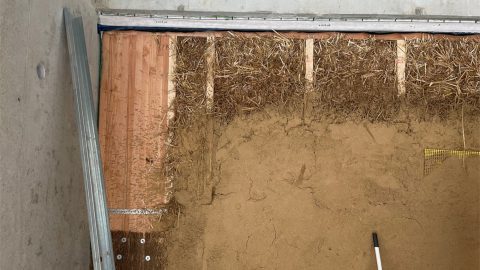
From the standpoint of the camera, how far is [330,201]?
3.06 metres

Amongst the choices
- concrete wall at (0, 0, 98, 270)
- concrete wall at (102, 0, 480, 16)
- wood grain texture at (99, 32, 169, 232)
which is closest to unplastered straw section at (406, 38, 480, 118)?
concrete wall at (102, 0, 480, 16)

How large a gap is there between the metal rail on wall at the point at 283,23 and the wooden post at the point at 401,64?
4.3 inches

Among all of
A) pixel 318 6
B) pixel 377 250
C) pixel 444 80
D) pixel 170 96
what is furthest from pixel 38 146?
pixel 444 80

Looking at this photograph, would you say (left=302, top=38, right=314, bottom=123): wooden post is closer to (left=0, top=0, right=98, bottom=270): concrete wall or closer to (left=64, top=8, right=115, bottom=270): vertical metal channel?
(left=64, top=8, right=115, bottom=270): vertical metal channel

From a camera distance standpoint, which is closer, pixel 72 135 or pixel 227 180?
pixel 72 135

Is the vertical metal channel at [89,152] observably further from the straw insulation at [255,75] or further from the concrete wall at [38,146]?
the straw insulation at [255,75]

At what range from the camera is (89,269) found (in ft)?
9.85

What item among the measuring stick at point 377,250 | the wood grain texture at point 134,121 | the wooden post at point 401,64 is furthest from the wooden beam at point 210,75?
the measuring stick at point 377,250

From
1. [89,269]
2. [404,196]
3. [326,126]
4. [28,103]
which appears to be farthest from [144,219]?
[404,196]

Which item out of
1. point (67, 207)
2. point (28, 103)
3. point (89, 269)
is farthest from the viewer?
point (89, 269)

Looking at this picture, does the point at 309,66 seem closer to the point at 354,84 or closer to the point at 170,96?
the point at 354,84

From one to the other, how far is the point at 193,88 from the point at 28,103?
1.23 meters

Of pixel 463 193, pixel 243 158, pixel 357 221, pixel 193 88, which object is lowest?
pixel 357 221

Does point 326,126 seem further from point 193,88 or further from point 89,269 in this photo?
point 89,269
